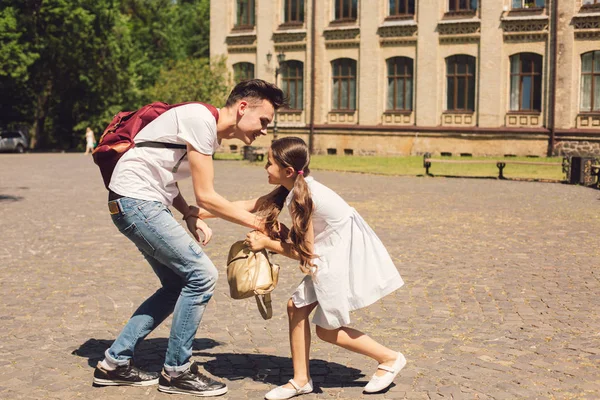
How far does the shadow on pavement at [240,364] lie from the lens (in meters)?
5.44

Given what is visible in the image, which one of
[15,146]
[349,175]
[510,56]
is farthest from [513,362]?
[15,146]

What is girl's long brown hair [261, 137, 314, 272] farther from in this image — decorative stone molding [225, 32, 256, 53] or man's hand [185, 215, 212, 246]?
decorative stone molding [225, 32, 256, 53]

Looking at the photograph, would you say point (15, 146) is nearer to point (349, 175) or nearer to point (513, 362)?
point (349, 175)

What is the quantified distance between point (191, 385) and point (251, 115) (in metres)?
1.61

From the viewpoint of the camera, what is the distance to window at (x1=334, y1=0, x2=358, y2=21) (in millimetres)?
42750

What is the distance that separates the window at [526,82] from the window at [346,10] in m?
8.38

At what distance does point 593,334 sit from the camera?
6668mm

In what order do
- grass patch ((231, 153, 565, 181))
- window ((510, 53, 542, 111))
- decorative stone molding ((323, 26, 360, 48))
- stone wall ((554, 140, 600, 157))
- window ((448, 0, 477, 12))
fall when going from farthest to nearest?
1. decorative stone molding ((323, 26, 360, 48))
2. window ((448, 0, 477, 12))
3. window ((510, 53, 542, 111))
4. stone wall ((554, 140, 600, 157))
5. grass patch ((231, 153, 565, 181))

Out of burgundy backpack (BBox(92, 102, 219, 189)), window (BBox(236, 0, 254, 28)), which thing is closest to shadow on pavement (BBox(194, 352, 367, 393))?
burgundy backpack (BBox(92, 102, 219, 189))

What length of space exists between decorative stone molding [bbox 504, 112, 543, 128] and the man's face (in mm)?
35526

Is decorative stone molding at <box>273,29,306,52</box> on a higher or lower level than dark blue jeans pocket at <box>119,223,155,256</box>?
higher

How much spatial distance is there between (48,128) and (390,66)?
23.4m

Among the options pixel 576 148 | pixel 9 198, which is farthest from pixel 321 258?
pixel 576 148

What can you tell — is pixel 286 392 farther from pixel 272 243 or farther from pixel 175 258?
pixel 175 258
